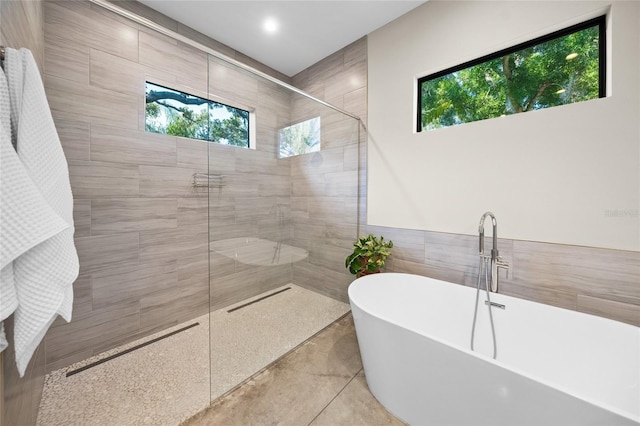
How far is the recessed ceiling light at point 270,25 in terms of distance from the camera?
7.29 feet

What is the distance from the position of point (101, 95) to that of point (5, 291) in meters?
1.80

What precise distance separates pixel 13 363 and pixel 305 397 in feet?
4.35

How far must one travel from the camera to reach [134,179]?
1970 millimetres

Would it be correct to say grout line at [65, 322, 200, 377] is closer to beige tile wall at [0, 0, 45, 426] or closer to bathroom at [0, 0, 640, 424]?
bathroom at [0, 0, 640, 424]

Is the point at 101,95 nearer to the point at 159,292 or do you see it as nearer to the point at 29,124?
the point at 29,124

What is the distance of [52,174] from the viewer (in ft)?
2.62

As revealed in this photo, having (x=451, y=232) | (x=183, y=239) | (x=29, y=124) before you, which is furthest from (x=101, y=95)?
(x=451, y=232)

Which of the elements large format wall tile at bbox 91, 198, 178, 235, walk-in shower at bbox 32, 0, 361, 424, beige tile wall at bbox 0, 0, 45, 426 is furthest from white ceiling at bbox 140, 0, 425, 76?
large format wall tile at bbox 91, 198, 178, 235

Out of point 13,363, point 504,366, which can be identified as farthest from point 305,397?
point 13,363

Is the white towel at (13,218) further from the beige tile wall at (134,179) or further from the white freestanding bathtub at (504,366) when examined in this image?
the white freestanding bathtub at (504,366)

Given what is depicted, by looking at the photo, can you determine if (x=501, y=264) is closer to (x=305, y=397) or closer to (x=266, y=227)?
(x=305, y=397)

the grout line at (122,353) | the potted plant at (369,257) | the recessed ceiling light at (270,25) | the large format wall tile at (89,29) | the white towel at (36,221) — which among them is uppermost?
the recessed ceiling light at (270,25)

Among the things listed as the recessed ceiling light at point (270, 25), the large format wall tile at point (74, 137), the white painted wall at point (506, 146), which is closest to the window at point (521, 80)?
the white painted wall at point (506, 146)

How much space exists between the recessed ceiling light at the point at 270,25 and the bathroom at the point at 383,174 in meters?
0.68
